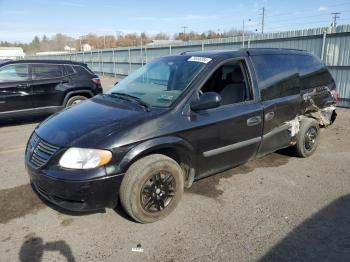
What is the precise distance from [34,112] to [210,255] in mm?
7018

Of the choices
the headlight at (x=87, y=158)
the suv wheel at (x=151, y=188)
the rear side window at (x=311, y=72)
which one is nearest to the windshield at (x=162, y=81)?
the suv wheel at (x=151, y=188)

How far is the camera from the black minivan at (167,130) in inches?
127

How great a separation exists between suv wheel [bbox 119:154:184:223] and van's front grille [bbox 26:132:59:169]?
812 millimetres

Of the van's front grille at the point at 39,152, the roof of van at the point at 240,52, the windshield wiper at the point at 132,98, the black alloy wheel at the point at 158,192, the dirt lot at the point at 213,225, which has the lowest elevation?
the dirt lot at the point at 213,225

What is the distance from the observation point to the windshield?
390cm

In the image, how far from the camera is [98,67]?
30.5 metres

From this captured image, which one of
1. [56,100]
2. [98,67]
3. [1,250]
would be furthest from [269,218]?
[98,67]

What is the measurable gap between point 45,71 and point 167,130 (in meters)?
6.42

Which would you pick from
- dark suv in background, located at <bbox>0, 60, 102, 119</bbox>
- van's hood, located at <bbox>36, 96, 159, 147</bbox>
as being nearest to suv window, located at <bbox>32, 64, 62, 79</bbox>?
dark suv in background, located at <bbox>0, 60, 102, 119</bbox>

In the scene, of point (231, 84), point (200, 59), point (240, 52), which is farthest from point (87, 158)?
point (240, 52)

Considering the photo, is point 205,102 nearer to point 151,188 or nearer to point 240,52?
point 151,188

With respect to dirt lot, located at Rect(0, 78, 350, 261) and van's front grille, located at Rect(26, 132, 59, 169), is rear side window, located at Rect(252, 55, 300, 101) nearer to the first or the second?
dirt lot, located at Rect(0, 78, 350, 261)

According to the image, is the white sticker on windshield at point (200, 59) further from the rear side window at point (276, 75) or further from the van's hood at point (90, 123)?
the van's hood at point (90, 123)

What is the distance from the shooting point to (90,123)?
3521mm
